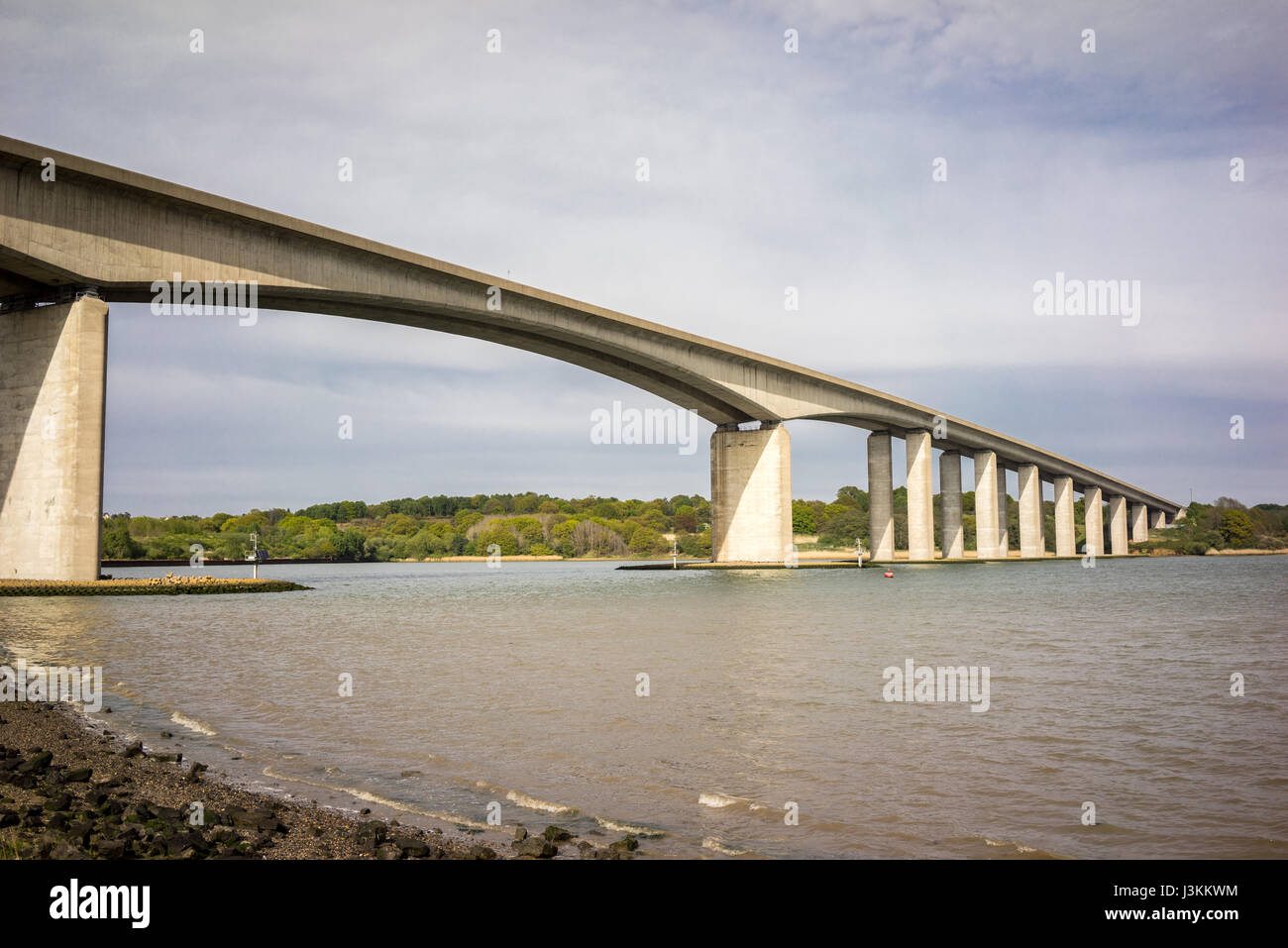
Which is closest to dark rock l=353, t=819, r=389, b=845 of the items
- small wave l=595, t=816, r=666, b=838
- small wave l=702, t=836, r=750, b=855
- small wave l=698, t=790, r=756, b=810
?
small wave l=595, t=816, r=666, b=838

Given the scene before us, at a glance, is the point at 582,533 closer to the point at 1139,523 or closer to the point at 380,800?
the point at 1139,523

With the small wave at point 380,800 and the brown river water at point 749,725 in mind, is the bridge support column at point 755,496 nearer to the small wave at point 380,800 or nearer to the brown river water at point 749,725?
the brown river water at point 749,725

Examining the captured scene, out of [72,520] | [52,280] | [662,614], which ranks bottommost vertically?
[662,614]

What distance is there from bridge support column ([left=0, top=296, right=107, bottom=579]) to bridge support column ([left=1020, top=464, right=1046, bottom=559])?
93.5 metres

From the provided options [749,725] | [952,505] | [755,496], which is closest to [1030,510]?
[952,505]

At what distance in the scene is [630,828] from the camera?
24.6 ft

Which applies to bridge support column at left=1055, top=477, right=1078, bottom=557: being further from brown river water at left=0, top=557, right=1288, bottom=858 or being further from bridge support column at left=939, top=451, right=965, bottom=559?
brown river water at left=0, top=557, right=1288, bottom=858

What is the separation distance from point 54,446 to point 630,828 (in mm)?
34522

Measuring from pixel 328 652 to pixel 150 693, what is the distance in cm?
642

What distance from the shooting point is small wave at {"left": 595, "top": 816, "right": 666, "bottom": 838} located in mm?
7328

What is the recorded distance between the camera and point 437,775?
9398mm

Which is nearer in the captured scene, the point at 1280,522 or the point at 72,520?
the point at 72,520
